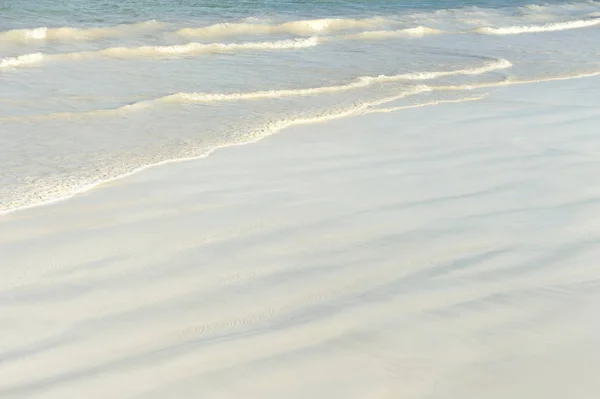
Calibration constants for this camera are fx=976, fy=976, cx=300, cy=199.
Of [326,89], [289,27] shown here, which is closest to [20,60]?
[326,89]

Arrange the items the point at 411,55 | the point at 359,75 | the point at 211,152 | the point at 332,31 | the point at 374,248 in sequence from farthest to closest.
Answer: the point at 332,31 < the point at 411,55 < the point at 359,75 < the point at 211,152 < the point at 374,248

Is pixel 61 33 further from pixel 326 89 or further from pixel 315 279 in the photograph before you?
pixel 315 279

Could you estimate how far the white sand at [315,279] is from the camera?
125 inches

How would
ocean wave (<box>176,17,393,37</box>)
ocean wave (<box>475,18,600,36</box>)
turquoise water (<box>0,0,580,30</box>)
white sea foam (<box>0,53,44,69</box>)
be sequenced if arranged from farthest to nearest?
ocean wave (<box>475,18,600,36</box>) → turquoise water (<box>0,0,580,30</box>) → ocean wave (<box>176,17,393,37</box>) → white sea foam (<box>0,53,44,69</box>)

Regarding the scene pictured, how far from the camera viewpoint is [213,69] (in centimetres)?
946

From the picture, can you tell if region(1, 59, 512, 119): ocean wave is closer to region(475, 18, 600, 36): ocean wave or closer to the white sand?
the white sand

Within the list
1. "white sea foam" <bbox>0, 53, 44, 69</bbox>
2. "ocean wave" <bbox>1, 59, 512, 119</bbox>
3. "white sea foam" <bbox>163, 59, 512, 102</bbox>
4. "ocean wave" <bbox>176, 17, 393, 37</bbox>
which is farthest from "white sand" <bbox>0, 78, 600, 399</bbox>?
"ocean wave" <bbox>176, 17, 393, 37</bbox>

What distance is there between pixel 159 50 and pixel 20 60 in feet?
5.44

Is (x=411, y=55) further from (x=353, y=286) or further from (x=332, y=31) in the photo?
(x=353, y=286)

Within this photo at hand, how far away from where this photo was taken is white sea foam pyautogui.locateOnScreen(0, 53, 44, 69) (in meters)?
9.08

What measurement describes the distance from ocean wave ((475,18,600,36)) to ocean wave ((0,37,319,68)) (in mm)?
3225

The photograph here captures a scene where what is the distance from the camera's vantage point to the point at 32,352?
3.31m

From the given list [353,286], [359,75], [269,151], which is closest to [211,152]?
[269,151]

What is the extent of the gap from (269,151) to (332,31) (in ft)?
24.5
